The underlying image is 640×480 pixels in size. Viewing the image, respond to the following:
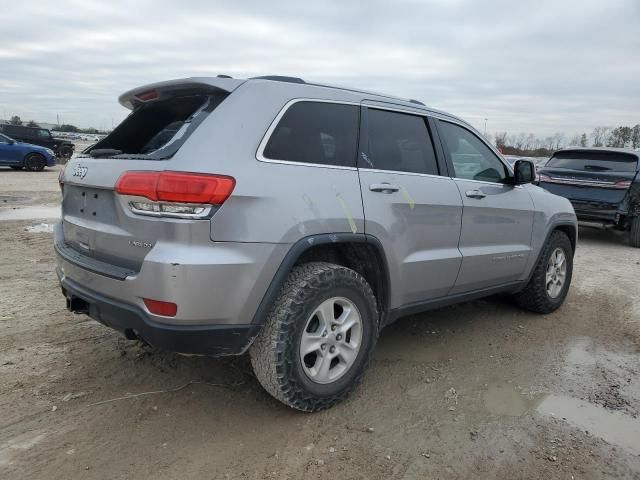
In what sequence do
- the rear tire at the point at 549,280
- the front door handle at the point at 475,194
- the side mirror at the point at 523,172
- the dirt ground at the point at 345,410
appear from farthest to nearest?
1. the rear tire at the point at 549,280
2. the side mirror at the point at 523,172
3. the front door handle at the point at 475,194
4. the dirt ground at the point at 345,410

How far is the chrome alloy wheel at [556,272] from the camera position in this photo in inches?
201

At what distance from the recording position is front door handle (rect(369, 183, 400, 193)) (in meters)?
3.21

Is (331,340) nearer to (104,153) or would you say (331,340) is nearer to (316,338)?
(316,338)

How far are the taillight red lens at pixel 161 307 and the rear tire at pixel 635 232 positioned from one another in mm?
9269

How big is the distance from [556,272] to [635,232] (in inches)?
210

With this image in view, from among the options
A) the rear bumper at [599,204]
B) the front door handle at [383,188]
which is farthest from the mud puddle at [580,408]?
the rear bumper at [599,204]

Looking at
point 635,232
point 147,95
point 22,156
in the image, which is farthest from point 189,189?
point 22,156

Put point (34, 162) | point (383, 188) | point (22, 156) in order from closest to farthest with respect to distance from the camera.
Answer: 1. point (383, 188)
2. point (22, 156)
3. point (34, 162)

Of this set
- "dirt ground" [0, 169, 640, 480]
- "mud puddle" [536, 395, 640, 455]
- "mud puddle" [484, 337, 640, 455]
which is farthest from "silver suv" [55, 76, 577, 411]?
"mud puddle" [536, 395, 640, 455]

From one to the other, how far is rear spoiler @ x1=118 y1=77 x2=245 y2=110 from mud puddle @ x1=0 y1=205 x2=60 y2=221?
703 centimetres

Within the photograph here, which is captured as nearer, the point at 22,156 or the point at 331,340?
the point at 331,340

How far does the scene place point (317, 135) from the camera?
310 centimetres

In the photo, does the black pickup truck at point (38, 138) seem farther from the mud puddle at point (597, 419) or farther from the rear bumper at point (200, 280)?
the mud puddle at point (597, 419)

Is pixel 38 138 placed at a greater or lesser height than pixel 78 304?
greater
